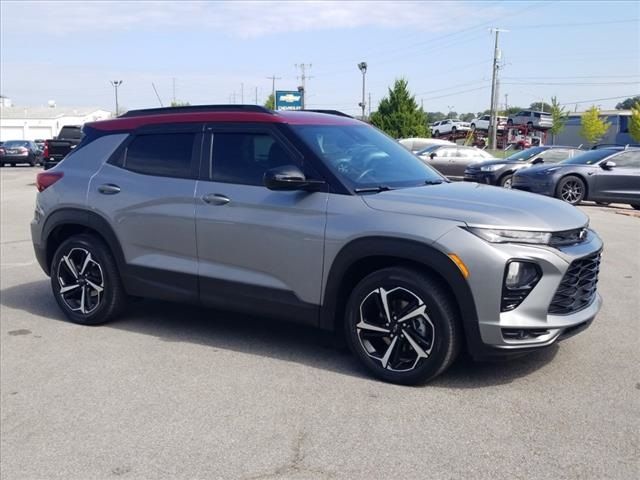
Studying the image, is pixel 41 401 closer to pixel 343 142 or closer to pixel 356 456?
pixel 356 456

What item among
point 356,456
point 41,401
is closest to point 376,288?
point 356,456

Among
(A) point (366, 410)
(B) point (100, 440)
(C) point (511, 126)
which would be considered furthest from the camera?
(C) point (511, 126)

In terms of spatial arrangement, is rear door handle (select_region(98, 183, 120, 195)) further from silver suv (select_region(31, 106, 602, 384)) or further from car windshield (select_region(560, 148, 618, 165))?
car windshield (select_region(560, 148, 618, 165))

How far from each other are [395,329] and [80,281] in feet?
10.1

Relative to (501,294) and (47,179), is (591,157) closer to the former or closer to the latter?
(47,179)

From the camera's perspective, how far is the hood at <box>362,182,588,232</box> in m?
4.29

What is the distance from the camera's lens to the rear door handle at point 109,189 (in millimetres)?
5895

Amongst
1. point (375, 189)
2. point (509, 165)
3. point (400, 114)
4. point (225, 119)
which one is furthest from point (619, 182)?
point (400, 114)

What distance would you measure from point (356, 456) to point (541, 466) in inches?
36.1

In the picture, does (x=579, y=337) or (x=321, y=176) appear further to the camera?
(x=579, y=337)

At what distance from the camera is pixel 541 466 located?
3.46 metres

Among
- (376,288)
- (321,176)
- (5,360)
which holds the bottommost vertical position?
(5,360)

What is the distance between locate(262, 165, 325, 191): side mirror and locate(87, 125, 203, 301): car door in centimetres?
92

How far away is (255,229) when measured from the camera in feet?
16.6
